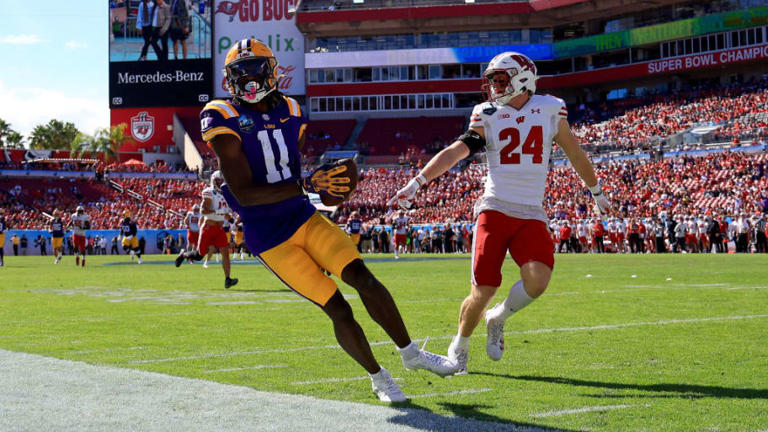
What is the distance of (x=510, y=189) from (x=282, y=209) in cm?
175

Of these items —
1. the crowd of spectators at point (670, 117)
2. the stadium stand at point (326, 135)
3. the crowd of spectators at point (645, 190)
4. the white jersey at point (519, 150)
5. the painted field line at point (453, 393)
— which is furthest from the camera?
the stadium stand at point (326, 135)


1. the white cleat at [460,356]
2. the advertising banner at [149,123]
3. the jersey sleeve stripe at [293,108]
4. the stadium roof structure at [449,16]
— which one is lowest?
the white cleat at [460,356]

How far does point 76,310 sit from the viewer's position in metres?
11.0

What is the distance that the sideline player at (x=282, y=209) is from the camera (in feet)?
16.3

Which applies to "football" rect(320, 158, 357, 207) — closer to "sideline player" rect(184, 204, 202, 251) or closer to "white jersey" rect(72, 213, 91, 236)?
"sideline player" rect(184, 204, 202, 251)

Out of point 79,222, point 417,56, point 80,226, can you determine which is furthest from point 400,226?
point 417,56

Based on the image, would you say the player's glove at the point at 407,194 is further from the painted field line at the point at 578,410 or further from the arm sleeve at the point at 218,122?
the painted field line at the point at 578,410

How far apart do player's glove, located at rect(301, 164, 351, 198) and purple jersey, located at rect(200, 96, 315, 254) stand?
189 millimetres

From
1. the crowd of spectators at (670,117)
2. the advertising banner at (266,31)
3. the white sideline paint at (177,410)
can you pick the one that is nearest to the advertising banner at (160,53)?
the advertising banner at (266,31)

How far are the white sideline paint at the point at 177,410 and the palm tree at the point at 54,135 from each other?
86925mm

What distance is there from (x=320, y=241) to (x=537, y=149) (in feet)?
6.06

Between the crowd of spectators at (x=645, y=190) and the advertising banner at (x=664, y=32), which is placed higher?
the advertising banner at (x=664, y=32)

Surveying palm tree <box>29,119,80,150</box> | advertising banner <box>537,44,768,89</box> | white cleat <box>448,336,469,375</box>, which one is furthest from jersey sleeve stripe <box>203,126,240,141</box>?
palm tree <box>29,119,80,150</box>

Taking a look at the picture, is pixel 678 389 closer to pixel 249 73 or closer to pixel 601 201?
pixel 601 201
